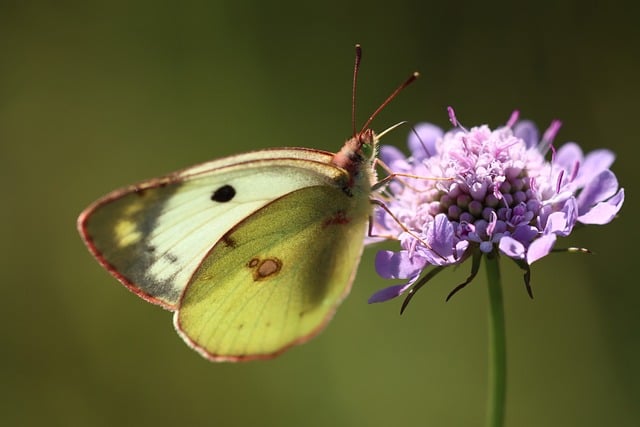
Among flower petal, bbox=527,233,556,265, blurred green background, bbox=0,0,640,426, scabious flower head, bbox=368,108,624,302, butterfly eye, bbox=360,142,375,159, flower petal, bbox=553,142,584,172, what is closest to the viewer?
flower petal, bbox=527,233,556,265

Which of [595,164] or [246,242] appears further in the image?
[595,164]

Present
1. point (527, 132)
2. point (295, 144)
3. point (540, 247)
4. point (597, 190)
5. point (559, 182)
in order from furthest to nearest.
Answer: point (295, 144), point (527, 132), point (597, 190), point (559, 182), point (540, 247)

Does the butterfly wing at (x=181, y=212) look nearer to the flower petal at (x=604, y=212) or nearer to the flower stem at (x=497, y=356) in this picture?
the flower stem at (x=497, y=356)

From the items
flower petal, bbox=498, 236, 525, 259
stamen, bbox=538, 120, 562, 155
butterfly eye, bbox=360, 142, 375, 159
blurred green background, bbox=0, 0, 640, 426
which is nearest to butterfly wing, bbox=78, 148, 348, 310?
butterfly eye, bbox=360, 142, 375, 159

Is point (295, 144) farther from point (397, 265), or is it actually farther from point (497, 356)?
point (497, 356)

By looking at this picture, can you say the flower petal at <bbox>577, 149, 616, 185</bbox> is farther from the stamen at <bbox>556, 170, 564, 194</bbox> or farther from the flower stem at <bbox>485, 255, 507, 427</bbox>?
the flower stem at <bbox>485, 255, 507, 427</bbox>

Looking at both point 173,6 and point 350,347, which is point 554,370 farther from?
point 173,6

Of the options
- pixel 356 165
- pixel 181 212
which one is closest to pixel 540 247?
pixel 356 165
